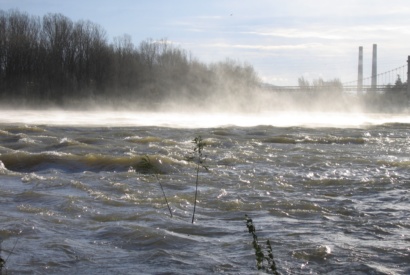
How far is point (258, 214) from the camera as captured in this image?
8.04 m

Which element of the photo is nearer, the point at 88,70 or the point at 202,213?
the point at 202,213

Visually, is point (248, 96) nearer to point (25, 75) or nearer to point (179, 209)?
point (25, 75)

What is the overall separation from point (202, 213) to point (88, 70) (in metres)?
52.8

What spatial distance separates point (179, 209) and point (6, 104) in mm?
44941

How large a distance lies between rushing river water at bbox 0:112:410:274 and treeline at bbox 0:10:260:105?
4146 cm

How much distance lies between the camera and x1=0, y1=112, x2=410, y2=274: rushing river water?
18.9 feet

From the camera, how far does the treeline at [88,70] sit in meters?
55.0

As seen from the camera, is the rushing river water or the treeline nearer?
the rushing river water

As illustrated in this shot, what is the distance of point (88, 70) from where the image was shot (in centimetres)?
5944

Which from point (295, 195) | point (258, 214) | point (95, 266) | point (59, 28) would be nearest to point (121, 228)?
point (95, 266)

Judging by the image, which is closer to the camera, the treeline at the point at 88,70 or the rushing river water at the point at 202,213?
the rushing river water at the point at 202,213

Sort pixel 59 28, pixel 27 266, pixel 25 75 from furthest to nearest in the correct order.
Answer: pixel 59 28, pixel 25 75, pixel 27 266

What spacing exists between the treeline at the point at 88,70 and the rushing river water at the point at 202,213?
41460 millimetres

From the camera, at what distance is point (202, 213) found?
8.05 meters
